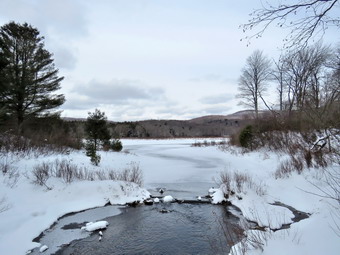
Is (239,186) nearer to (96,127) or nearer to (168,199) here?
(168,199)

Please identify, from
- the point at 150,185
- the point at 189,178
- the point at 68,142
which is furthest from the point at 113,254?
the point at 68,142

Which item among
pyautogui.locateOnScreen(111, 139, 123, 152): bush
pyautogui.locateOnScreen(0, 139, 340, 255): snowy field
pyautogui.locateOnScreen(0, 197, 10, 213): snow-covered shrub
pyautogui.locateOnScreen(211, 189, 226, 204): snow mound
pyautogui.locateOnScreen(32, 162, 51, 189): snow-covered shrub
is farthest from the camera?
pyautogui.locateOnScreen(111, 139, 123, 152): bush

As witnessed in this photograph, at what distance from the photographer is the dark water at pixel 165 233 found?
18.3 feet

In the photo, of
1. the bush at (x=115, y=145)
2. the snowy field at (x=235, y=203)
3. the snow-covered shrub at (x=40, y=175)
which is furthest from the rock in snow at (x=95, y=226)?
the bush at (x=115, y=145)

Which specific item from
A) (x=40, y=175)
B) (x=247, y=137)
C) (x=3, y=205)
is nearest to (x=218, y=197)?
(x=40, y=175)

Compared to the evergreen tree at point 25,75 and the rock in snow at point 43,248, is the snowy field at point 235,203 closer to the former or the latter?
the rock in snow at point 43,248

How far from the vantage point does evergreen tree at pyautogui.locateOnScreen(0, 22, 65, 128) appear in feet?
61.2

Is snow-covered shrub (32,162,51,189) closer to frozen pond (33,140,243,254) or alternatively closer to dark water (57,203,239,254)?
frozen pond (33,140,243,254)

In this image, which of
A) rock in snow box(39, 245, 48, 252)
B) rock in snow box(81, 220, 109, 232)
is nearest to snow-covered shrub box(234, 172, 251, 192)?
rock in snow box(81, 220, 109, 232)

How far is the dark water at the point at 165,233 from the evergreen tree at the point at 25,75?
619 inches

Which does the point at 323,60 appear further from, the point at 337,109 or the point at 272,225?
the point at 272,225

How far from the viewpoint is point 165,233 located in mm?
6547

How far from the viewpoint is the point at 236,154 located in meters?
22.3

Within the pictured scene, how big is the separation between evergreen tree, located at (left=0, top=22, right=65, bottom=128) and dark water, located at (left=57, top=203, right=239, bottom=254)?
51.6 feet
